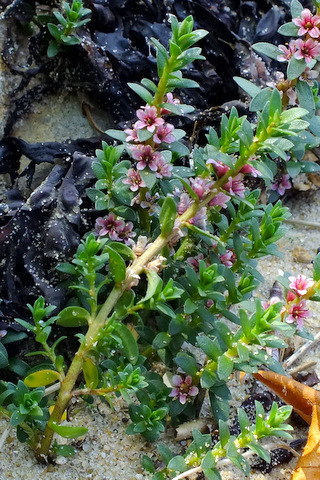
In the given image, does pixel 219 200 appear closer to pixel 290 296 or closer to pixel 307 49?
pixel 290 296

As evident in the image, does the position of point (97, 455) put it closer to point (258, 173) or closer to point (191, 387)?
point (191, 387)

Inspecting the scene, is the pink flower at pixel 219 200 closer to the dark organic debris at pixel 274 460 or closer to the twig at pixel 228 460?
the twig at pixel 228 460

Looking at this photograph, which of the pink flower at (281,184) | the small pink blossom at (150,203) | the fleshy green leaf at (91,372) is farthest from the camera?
the pink flower at (281,184)

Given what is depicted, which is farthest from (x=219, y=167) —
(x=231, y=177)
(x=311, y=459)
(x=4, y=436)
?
(x=4, y=436)

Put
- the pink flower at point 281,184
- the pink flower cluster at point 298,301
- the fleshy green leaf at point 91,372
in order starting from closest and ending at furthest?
the fleshy green leaf at point 91,372, the pink flower cluster at point 298,301, the pink flower at point 281,184

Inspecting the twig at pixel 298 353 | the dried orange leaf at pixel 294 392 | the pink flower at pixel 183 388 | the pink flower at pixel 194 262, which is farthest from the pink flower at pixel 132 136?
the twig at pixel 298 353

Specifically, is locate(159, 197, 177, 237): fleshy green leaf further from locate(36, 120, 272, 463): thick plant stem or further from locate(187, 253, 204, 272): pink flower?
locate(187, 253, 204, 272): pink flower

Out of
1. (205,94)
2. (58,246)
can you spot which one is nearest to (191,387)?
(58,246)

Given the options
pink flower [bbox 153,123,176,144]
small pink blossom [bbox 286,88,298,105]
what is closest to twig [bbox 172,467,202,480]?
pink flower [bbox 153,123,176,144]
